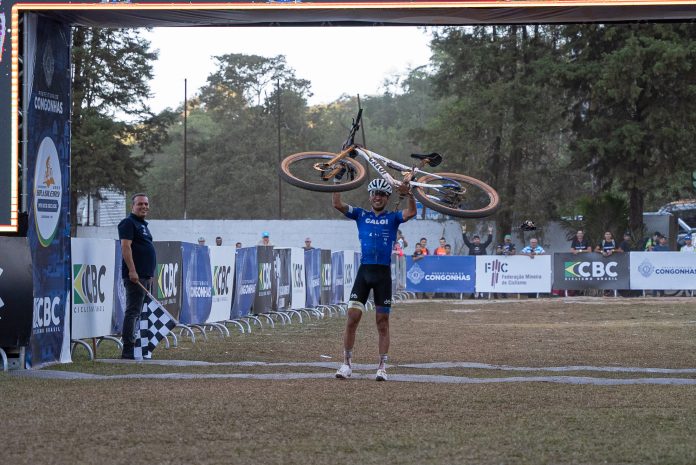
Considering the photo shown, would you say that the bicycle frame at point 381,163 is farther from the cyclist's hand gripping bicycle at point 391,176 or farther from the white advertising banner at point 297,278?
the white advertising banner at point 297,278

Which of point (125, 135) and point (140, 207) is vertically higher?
point (125, 135)

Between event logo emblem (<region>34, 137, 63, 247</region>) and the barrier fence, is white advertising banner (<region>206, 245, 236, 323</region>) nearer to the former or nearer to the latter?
the barrier fence

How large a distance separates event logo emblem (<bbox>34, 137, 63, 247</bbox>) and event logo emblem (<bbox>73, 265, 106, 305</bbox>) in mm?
833

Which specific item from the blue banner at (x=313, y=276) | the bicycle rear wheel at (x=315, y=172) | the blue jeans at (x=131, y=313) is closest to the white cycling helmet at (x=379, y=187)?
the bicycle rear wheel at (x=315, y=172)

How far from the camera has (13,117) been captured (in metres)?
13.1

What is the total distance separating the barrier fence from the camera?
13203 mm

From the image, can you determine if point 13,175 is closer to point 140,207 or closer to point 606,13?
point 140,207

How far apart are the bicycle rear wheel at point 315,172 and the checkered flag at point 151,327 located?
2.28m

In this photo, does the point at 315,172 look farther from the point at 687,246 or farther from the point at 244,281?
the point at 687,246

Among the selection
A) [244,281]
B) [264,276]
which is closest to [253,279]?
[244,281]

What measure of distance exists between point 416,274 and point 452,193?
23426 millimetres

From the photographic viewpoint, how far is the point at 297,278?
2497cm

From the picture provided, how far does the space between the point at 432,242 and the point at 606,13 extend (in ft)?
125

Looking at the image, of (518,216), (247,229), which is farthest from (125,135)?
(518,216)
